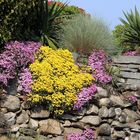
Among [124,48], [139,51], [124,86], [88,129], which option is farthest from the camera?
[124,48]

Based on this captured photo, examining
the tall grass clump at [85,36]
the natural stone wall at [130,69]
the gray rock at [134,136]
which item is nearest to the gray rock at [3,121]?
the tall grass clump at [85,36]

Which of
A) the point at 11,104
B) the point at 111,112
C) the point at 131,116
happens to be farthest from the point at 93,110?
the point at 11,104

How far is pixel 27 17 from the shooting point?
10695 millimetres

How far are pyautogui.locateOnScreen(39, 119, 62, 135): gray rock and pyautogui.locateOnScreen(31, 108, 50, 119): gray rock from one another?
10cm

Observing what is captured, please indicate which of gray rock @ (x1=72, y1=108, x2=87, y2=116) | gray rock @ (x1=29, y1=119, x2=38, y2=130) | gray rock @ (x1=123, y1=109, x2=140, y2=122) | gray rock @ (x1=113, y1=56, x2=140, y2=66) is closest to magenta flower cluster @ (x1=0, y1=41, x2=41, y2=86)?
gray rock @ (x1=29, y1=119, x2=38, y2=130)

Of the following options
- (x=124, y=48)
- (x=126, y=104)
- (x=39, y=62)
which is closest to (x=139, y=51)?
(x=124, y=48)

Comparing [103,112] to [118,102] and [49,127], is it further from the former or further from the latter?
[49,127]

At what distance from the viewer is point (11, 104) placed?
9609 mm

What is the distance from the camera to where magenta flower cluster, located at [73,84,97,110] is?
9.80 meters

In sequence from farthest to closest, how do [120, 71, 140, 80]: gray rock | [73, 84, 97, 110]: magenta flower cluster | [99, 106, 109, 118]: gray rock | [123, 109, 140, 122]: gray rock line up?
1. [120, 71, 140, 80]: gray rock
2. [123, 109, 140, 122]: gray rock
3. [99, 106, 109, 118]: gray rock
4. [73, 84, 97, 110]: magenta flower cluster

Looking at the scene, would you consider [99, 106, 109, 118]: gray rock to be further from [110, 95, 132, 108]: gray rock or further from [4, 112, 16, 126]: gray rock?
[4, 112, 16, 126]: gray rock

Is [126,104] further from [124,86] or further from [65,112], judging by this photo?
[65,112]

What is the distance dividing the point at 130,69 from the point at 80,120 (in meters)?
1.80

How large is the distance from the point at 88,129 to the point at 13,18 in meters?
2.69
